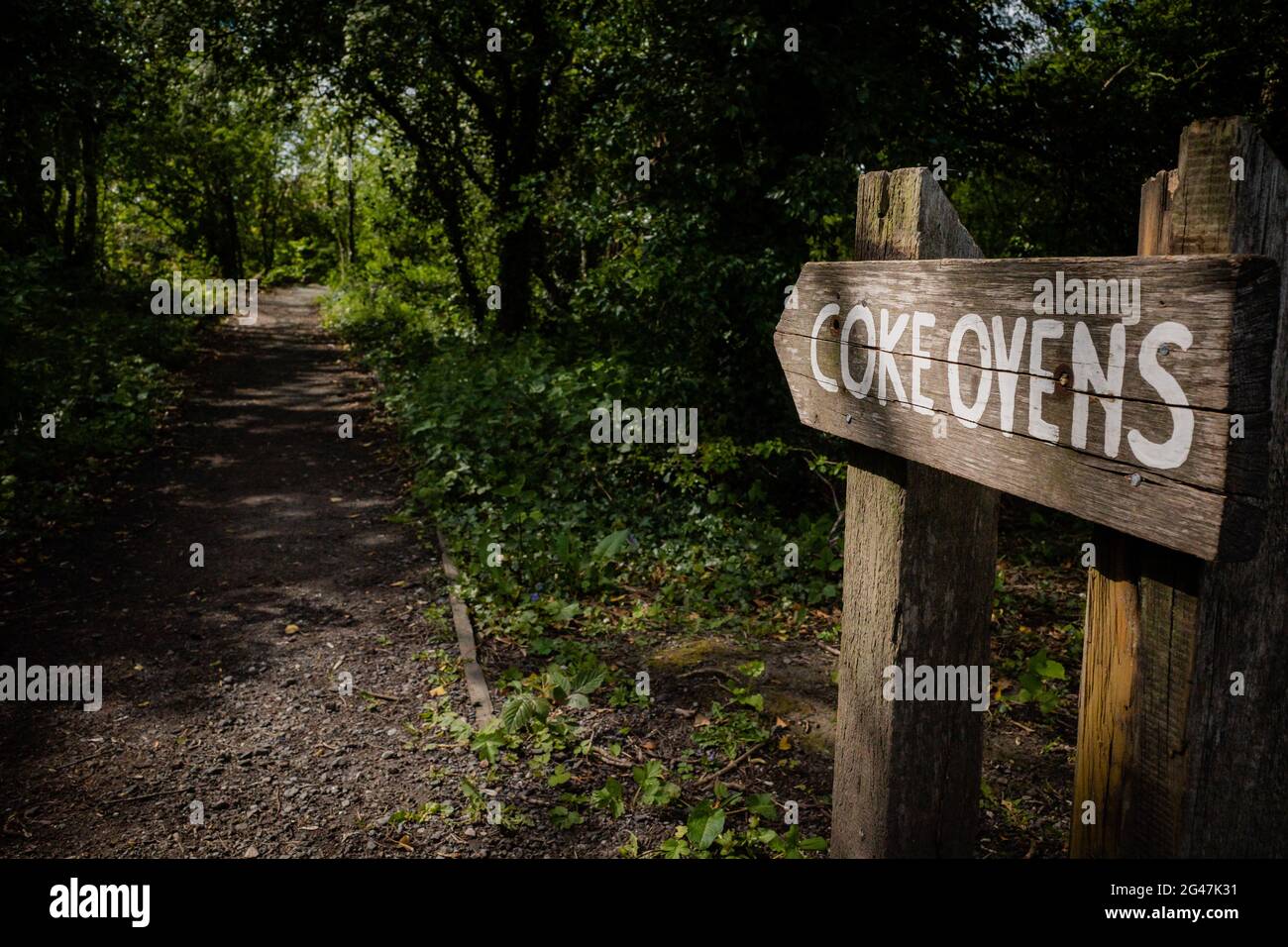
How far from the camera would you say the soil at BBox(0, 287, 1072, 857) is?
3691 millimetres

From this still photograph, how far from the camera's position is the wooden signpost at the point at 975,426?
1.16 metres

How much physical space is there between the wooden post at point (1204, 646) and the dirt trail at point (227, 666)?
9.55 ft

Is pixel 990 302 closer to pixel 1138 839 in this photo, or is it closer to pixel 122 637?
pixel 1138 839

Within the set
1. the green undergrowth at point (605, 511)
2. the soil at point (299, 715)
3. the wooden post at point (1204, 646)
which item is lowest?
the soil at point (299, 715)

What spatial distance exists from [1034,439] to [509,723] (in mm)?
3382

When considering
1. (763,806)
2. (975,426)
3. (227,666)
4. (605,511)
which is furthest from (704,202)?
(975,426)

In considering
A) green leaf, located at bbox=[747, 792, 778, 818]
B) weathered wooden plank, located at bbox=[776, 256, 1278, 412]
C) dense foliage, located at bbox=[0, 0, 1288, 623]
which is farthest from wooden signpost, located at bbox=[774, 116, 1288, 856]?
dense foliage, located at bbox=[0, 0, 1288, 623]

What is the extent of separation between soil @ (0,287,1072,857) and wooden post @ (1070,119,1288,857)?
241 centimetres

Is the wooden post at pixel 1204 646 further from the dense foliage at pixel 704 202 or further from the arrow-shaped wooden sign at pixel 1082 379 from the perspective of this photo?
the dense foliage at pixel 704 202

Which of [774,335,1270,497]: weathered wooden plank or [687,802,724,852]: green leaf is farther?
[687,802,724,852]: green leaf

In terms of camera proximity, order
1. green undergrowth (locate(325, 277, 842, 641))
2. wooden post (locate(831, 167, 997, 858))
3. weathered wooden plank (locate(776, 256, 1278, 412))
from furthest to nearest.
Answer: green undergrowth (locate(325, 277, 842, 641)) < wooden post (locate(831, 167, 997, 858)) < weathered wooden plank (locate(776, 256, 1278, 412))

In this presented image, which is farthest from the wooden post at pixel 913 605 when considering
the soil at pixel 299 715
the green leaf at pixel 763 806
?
the soil at pixel 299 715

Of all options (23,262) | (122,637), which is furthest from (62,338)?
(122,637)

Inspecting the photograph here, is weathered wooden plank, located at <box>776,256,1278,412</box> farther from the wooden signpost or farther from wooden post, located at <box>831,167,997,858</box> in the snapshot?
wooden post, located at <box>831,167,997,858</box>
